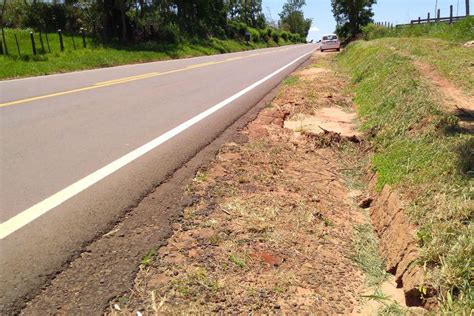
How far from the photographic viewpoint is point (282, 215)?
3740 mm

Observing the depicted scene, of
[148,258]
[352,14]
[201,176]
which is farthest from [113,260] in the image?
[352,14]

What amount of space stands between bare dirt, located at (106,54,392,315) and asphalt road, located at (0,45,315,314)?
0.61m

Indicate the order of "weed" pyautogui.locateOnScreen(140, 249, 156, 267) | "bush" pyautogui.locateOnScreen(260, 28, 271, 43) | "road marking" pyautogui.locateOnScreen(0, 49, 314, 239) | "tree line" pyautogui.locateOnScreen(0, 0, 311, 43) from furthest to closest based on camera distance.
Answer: "bush" pyautogui.locateOnScreen(260, 28, 271, 43), "tree line" pyautogui.locateOnScreen(0, 0, 311, 43), "road marking" pyautogui.locateOnScreen(0, 49, 314, 239), "weed" pyautogui.locateOnScreen(140, 249, 156, 267)

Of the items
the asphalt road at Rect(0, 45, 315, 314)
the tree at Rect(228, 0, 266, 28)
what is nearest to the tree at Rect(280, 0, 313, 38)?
the tree at Rect(228, 0, 266, 28)

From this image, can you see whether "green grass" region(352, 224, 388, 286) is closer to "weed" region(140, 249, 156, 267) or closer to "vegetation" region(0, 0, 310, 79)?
"weed" region(140, 249, 156, 267)

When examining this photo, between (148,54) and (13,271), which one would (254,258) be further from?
(148,54)

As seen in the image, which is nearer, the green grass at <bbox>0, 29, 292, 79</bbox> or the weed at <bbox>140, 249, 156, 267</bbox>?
the weed at <bbox>140, 249, 156, 267</bbox>

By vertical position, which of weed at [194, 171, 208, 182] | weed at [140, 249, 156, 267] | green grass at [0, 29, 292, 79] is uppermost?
green grass at [0, 29, 292, 79]

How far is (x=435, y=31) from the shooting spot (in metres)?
22.2

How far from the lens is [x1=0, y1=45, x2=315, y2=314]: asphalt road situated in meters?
3.02

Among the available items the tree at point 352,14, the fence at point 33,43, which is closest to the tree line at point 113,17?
the fence at point 33,43

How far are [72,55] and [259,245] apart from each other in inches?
711

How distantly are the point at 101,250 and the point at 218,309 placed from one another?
1.02 metres

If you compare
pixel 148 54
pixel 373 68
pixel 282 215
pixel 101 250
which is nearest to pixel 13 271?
pixel 101 250
